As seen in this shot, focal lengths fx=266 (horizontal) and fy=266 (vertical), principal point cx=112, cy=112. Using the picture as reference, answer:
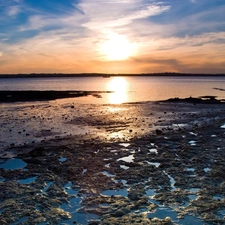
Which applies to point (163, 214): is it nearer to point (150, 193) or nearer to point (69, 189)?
point (150, 193)

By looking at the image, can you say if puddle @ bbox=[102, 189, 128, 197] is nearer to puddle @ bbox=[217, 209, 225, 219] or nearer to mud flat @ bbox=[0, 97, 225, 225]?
mud flat @ bbox=[0, 97, 225, 225]

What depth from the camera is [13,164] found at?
13055 millimetres

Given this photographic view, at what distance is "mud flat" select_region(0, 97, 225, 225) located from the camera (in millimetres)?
8023

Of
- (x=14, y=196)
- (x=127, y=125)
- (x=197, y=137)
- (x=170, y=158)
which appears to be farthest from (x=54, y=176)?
(x=127, y=125)

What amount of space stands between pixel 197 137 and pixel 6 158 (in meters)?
12.5

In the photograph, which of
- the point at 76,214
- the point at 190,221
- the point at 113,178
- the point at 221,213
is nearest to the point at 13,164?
the point at 113,178

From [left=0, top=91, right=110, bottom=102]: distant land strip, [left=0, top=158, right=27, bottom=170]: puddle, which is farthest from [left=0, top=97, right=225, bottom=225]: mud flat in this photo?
[left=0, top=91, right=110, bottom=102]: distant land strip

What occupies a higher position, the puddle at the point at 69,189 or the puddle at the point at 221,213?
the puddle at the point at 221,213

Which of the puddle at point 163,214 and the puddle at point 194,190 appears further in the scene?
the puddle at point 194,190

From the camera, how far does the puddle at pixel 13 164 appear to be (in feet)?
41.3

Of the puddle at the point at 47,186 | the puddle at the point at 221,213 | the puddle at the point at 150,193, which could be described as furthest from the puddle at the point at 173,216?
the puddle at the point at 47,186

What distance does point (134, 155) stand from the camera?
46.8ft

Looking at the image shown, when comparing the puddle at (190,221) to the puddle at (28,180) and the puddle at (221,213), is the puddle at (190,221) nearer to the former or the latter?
the puddle at (221,213)

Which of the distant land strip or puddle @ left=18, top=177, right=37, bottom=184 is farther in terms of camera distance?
the distant land strip
